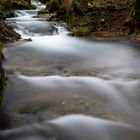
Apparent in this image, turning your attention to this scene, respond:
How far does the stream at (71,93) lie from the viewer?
5496mm

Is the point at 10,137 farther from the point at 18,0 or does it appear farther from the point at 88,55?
the point at 18,0

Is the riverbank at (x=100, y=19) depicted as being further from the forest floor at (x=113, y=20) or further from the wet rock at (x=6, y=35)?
the wet rock at (x=6, y=35)

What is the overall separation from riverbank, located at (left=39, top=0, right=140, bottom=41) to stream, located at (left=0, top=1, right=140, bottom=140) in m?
1.90

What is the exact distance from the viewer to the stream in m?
5.50

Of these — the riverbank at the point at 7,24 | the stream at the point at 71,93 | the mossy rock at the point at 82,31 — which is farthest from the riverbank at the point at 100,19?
the riverbank at the point at 7,24

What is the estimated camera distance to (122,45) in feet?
38.6

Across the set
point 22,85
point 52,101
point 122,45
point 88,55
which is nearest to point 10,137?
point 52,101

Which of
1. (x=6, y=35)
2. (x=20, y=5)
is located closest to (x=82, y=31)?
(x=6, y=35)

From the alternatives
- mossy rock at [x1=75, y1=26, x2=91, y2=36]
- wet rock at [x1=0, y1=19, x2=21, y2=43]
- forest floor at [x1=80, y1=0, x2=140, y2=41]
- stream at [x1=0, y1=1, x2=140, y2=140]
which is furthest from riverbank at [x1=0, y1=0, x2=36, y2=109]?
forest floor at [x1=80, y1=0, x2=140, y2=41]

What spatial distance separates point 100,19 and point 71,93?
8021 millimetres

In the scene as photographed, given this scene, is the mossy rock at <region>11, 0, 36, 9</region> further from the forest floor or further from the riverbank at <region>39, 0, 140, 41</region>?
the forest floor

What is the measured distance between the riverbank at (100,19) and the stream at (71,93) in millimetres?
1896

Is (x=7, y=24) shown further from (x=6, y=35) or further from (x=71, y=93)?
(x=71, y=93)

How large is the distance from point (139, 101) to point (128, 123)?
88cm
